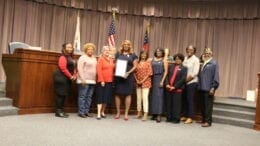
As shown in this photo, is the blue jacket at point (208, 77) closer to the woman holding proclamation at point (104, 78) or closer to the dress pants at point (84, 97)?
the woman holding proclamation at point (104, 78)

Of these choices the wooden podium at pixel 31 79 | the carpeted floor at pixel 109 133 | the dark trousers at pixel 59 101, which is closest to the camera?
the carpeted floor at pixel 109 133

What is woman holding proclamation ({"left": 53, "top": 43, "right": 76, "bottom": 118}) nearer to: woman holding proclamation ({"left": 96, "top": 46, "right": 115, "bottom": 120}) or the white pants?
woman holding proclamation ({"left": 96, "top": 46, "right": 115, "bottom": 120})

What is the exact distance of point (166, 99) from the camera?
7.49 metres

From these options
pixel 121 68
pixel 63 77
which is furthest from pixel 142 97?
pixel 63 77

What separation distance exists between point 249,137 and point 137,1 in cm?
695

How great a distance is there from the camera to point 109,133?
5.66 m

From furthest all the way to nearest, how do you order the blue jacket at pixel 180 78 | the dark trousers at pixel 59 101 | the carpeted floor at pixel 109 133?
the blue jacket at pixel 180 78 → the dark trousers at pixel 59 101 → the carpeted floor at pixel 109 133

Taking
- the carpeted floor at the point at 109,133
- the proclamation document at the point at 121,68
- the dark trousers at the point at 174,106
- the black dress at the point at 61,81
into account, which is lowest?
the carpeted floor at the point at 109,133

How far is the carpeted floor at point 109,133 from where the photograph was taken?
4969mm

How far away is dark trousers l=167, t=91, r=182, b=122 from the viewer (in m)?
7.34

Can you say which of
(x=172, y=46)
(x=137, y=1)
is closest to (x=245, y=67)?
(x=172, y=46)

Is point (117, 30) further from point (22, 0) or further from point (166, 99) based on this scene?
point (166, 99)

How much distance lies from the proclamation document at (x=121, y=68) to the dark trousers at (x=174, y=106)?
954mm

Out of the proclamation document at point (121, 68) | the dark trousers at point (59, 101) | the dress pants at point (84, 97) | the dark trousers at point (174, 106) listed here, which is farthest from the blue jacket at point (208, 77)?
the dark trousers at point (59, 101)
